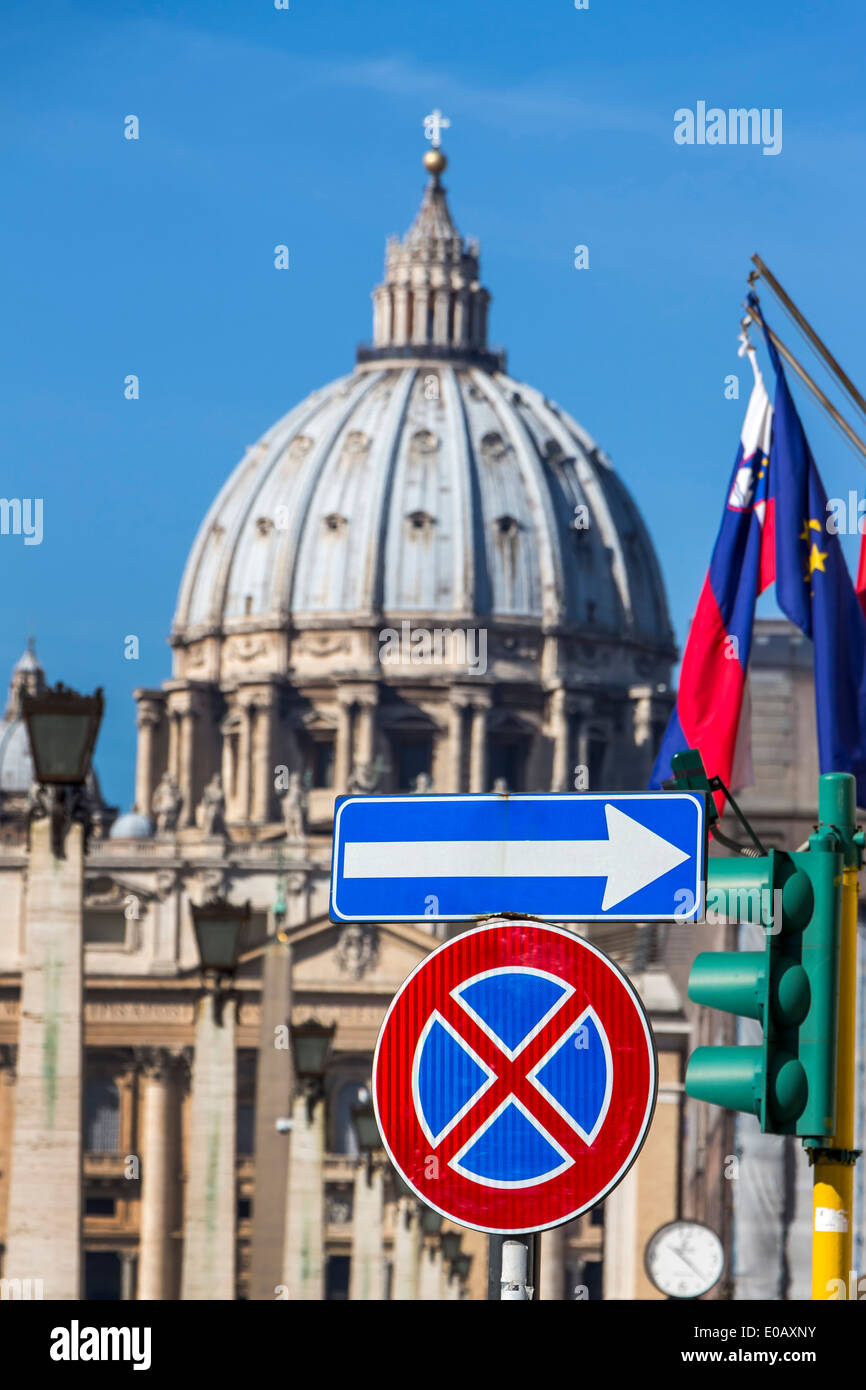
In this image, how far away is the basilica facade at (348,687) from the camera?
98.9 m

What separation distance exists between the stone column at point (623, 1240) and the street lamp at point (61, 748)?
161 feet

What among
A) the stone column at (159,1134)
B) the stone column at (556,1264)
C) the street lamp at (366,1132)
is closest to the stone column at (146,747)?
the stone column at (159,1134)

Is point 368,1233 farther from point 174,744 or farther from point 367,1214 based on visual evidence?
point 174,744

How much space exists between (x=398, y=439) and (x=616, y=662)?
1345 centimetres

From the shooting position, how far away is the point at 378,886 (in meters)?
7.03

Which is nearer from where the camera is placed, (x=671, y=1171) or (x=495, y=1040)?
(x=495, y=1040)

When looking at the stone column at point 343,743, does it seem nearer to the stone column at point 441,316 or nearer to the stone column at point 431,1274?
the stone column at point 441,316

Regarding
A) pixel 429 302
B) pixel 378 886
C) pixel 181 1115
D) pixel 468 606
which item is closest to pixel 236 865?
pixel 181 1115

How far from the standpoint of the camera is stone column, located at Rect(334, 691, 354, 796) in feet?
403

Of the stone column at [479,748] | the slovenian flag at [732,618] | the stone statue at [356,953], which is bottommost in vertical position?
the slovenian flag at [732,618]

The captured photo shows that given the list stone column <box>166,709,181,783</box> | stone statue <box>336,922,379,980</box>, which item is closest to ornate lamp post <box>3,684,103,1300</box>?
stone statue <box>336,922,379,980</box>

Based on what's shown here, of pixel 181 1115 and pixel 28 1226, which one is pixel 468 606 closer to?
pixel 181 1115

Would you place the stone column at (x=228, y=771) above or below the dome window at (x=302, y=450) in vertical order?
below

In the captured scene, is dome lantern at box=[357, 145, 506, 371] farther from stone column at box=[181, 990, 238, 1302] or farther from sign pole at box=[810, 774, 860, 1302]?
sign pole at box=[810, 774, 860, 1302]
